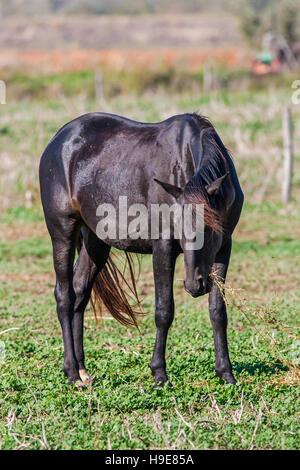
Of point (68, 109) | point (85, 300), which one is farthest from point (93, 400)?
point (68, 109)

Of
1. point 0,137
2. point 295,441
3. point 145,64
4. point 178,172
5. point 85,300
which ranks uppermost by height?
point 145,64

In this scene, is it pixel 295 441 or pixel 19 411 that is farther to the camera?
pixel 19 411

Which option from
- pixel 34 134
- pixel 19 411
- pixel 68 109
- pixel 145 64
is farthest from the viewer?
pixel 145 64

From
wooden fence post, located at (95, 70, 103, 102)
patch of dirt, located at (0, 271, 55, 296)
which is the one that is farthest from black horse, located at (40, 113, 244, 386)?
wooden fence post, located at (95, 70, 103, 102)

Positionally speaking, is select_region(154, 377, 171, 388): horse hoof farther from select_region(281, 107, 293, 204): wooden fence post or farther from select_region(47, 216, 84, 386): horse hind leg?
select_region(281, 107, 293, 204): wooden fence post

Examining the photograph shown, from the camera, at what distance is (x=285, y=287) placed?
29.7ft

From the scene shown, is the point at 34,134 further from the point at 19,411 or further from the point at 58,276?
the point at 19,411

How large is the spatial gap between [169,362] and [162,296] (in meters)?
0.87

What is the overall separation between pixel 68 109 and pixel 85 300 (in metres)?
15.1

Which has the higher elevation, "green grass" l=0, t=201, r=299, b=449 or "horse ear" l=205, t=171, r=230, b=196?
"horse ear" l=205, t=171, r=230, b=196

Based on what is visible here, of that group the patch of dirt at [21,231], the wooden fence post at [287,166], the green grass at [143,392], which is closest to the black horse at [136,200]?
the green grass at [143,392]

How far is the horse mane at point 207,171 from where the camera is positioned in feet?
15.7

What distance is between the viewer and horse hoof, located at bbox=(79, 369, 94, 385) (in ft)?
18.5

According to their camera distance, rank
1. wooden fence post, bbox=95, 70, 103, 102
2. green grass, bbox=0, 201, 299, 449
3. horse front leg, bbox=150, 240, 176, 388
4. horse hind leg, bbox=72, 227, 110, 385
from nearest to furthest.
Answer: green grass, bbox=0, 201, 299, 449, horse front leg, bbox=150, 240, 176, 388, horse hind leg, bbox=72, 227, 110, 385, wooden fence post, bbox=95, 70, 103, 102
